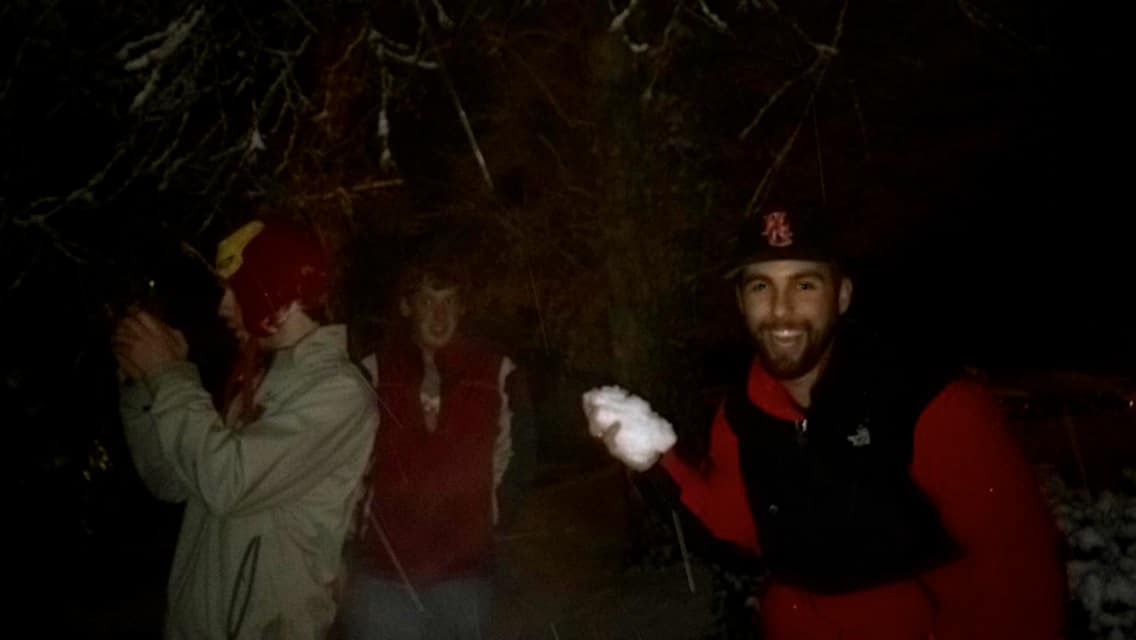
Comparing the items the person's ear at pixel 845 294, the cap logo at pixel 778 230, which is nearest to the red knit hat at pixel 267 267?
the cap logo at pixel 778 230

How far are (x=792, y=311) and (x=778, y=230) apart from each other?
248 millimetres

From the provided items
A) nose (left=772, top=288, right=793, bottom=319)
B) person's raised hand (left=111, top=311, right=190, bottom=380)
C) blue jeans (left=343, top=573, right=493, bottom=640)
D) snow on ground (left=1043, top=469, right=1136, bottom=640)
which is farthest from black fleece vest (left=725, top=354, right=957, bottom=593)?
snow on ground (left=1043, top=469, right=1136, bottom=640)

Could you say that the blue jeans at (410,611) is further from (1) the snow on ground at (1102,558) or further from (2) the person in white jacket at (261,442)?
(1) the snow on ground at (1102,558)

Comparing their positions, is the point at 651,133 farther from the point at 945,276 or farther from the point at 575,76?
the point at 945,276

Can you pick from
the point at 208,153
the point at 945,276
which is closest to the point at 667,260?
the point at 208,153

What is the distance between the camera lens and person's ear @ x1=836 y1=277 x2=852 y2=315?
3101mm

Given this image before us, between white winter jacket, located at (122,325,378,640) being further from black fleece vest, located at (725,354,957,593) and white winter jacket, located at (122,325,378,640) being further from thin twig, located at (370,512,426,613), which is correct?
black fleece vest, located at (725,354,957,593)

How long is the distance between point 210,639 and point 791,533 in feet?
5.53

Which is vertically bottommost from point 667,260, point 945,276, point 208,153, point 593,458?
point 593,458

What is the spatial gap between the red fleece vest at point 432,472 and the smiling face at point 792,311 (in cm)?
146

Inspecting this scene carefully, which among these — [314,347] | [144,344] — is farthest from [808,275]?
[144,344]

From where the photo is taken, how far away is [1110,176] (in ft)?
55.3

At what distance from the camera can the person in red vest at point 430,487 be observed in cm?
403

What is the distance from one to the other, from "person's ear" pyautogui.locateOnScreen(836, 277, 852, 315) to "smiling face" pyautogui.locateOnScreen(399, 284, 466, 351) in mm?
1758
